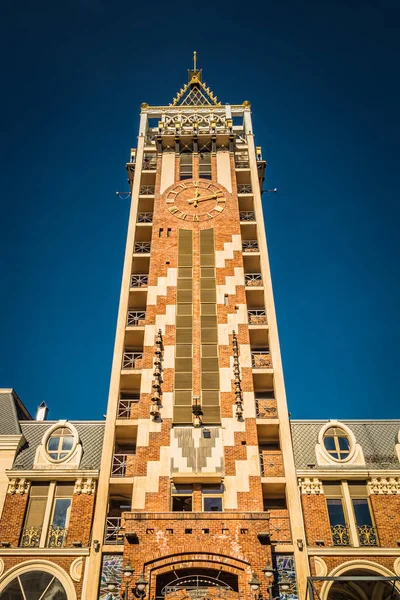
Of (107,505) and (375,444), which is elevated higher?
(375,444)

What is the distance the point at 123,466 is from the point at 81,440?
149 inches

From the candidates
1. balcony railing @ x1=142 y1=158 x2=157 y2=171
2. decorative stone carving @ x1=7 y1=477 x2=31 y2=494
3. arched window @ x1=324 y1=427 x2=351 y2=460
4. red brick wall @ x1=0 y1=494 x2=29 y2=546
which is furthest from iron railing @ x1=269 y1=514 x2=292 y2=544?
balcony railing @ x1=142 y1=158 x2=157 y2=171

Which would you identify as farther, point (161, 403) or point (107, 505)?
point (161, 403)

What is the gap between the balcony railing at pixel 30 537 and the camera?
30875mm

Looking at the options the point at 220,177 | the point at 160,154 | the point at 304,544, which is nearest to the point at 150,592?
the point at 304,544

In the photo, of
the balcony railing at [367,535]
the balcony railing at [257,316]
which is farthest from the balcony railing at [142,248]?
the balcony railing at [367,535]

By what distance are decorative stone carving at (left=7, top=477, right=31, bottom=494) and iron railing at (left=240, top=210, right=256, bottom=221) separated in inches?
1036

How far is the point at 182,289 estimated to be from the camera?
4116cm

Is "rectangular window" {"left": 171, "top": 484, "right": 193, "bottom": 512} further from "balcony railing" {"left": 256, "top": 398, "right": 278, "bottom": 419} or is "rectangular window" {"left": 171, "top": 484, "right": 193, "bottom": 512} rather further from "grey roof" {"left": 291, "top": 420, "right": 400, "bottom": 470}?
"grey roof" {"left": 291, "top": 420, "right": 400, "bottom": 470}

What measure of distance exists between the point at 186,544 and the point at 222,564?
2.03 m

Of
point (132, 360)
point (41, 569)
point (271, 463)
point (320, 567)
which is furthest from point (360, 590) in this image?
point (132, 360)

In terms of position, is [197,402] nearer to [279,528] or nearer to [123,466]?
[123,466]

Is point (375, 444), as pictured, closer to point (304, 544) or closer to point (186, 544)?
point (304, 544)

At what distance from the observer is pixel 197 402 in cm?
3509
